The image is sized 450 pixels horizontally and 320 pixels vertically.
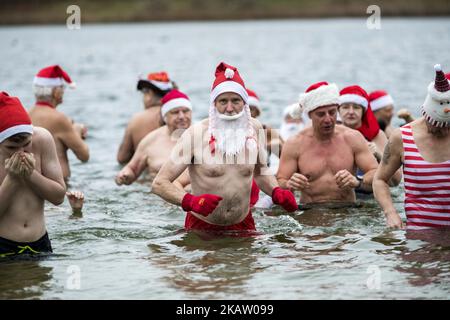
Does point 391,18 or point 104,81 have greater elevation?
point 391,18

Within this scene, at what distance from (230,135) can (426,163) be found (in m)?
1.91

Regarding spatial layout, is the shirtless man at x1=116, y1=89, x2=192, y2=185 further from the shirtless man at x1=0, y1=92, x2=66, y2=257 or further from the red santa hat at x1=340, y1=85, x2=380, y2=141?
the shirtless man at x1=0, y1=92, x2=66, y2=257

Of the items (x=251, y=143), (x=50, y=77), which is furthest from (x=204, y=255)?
(x=50, y=77)

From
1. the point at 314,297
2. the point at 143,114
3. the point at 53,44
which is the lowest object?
the point at 314,297

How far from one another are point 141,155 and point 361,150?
333 centimetres

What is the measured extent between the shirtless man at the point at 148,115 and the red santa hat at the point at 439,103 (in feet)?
19.1

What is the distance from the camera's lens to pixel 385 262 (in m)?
8.38

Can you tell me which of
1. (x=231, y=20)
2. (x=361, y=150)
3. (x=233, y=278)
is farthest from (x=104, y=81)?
(x=231, y=20)

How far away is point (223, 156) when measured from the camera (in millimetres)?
8789

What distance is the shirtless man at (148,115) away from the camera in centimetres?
1376

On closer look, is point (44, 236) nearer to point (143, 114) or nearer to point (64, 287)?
point (64, 287)

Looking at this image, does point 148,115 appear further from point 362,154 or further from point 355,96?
point 362,154

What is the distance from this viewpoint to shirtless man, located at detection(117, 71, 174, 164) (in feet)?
45.1

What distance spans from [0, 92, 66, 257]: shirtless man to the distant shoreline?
75520mm
